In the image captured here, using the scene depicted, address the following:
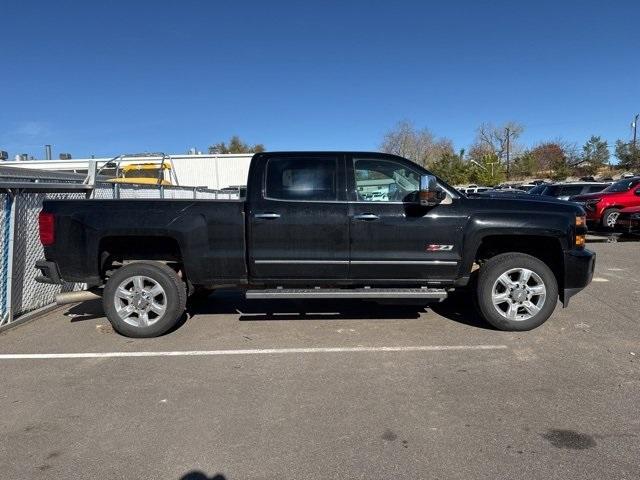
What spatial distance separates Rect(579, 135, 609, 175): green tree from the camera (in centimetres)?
5522

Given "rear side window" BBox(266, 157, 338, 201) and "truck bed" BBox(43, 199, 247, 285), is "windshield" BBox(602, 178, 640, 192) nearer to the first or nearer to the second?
"rear side window" BBox(266, 157, 338, 201)

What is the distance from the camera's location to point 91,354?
16.1 ft

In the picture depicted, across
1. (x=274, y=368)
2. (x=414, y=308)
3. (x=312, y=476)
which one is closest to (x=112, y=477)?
(x=312, y=476)

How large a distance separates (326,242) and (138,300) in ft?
7.15

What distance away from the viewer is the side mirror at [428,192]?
16.6 ft

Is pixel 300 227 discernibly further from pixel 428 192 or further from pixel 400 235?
pixel 428 192

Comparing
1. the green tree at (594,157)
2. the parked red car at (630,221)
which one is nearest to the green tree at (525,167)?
the green tree at (594,157)

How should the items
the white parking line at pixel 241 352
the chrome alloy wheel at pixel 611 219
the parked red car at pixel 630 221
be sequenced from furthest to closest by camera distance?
the chrome alloy wheel at pixel 611 219 < the parked red car at pixel 630 221 < the white parking line at pixel 241 352

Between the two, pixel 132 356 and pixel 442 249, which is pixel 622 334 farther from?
pixel 132 356

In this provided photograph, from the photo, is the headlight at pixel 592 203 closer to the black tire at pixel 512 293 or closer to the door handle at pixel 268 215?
the black tire at pixel 512 293

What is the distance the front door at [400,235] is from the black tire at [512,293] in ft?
1.21

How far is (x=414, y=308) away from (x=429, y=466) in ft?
11.8

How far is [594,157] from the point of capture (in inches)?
2210

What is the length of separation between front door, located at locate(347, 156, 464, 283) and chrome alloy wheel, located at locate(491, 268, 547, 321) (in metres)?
0.54
